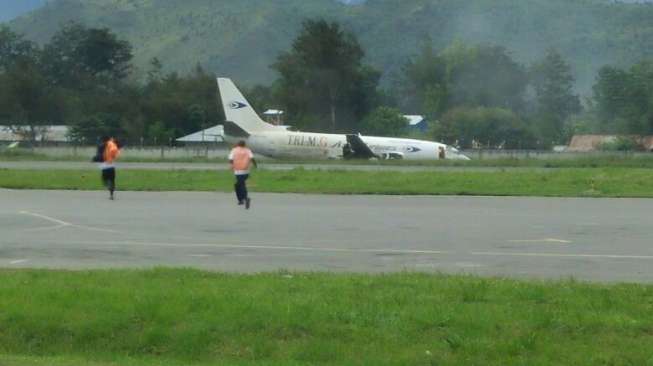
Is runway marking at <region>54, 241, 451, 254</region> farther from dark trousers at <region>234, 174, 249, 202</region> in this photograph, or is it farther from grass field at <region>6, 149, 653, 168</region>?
grass field at <region>6, 149, 653, 168</region>

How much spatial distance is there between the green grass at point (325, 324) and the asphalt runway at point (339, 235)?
2.38 m

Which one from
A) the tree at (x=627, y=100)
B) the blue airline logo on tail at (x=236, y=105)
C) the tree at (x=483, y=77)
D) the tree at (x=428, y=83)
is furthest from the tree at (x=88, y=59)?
the tree at (x=627, y=100)

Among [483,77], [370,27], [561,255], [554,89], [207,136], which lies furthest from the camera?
[370,27]

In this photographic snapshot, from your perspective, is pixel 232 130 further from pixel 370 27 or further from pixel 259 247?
pixel 370 27

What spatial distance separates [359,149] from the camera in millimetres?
60188

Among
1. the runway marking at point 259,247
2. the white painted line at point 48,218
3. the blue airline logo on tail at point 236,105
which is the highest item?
the blue airline logo on tail at point 236,105

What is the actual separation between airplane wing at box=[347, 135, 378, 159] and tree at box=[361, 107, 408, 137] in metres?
20.6

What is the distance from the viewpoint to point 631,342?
964cm

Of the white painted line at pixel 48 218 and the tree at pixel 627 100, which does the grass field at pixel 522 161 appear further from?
the white painted line at pixel 48 218

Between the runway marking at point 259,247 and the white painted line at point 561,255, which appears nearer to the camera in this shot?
the white painted line at point 561,255

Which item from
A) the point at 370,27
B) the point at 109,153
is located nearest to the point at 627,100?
the point at 109,153

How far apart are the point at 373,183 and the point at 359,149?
90.9ft

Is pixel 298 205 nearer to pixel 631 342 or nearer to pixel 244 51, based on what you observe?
pixel 631 342

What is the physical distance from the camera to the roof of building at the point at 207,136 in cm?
7800
